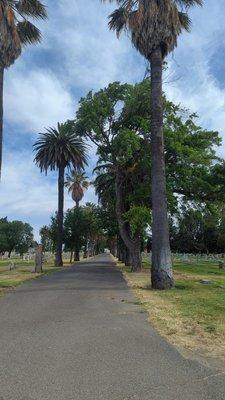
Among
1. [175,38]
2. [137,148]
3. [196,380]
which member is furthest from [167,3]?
[196,380]

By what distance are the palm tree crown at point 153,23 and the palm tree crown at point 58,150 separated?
3013cm

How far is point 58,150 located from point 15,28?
98.3 feet

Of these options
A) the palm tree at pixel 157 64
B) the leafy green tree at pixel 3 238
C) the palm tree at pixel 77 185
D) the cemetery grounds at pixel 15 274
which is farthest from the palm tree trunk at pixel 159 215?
the leafy green tree at pixel 3 238

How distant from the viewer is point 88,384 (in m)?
6.11

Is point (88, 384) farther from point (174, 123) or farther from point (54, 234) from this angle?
point (54, 234)

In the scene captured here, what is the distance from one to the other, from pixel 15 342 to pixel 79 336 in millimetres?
1109

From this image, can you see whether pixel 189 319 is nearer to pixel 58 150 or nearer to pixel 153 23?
pixel 153 23

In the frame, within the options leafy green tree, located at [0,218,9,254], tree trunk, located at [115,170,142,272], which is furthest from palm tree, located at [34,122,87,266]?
leafy green tree, located at [0,218,9,254]

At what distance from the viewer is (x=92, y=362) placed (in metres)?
7.16

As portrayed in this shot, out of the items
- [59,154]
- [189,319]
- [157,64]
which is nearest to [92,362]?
[189,319]

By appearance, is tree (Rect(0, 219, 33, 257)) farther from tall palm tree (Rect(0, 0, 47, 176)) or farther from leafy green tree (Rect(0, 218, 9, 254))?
tall palm tree (Rect(0, 0, 47, 176))

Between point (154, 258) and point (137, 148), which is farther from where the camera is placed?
point (137, 148)

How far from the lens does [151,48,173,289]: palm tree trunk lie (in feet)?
62.1

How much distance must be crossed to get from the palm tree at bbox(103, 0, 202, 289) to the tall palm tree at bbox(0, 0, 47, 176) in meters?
3.68
